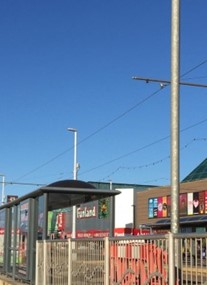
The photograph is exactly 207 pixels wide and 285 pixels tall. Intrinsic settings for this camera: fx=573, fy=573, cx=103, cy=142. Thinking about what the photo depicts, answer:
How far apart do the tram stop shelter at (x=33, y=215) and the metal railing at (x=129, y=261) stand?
170 centimetres

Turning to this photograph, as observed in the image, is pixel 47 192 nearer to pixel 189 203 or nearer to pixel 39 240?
pixel 39 240

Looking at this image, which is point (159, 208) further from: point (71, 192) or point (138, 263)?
point (138, 263)

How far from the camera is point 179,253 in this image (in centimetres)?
638

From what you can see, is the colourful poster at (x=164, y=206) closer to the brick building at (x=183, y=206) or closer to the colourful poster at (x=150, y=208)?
the brick building at (x=183, y=206)

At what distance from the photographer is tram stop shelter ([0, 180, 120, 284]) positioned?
1409 centimetres

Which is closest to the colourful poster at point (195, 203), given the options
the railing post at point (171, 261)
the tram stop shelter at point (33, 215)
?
the tram stop shelter at point (33, 215)

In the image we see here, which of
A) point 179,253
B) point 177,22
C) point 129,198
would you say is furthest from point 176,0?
point 129,198

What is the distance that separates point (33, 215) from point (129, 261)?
7.08 m

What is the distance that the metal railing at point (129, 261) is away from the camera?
19.9ft

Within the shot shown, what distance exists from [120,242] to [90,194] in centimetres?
622

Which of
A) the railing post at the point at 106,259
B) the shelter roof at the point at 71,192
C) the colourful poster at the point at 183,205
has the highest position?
the colourful poster at the point at 183,205

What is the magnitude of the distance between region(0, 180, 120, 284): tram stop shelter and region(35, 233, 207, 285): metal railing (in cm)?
170

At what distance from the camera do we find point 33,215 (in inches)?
577

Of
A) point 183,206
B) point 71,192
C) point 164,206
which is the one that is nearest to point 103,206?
point 71,192
